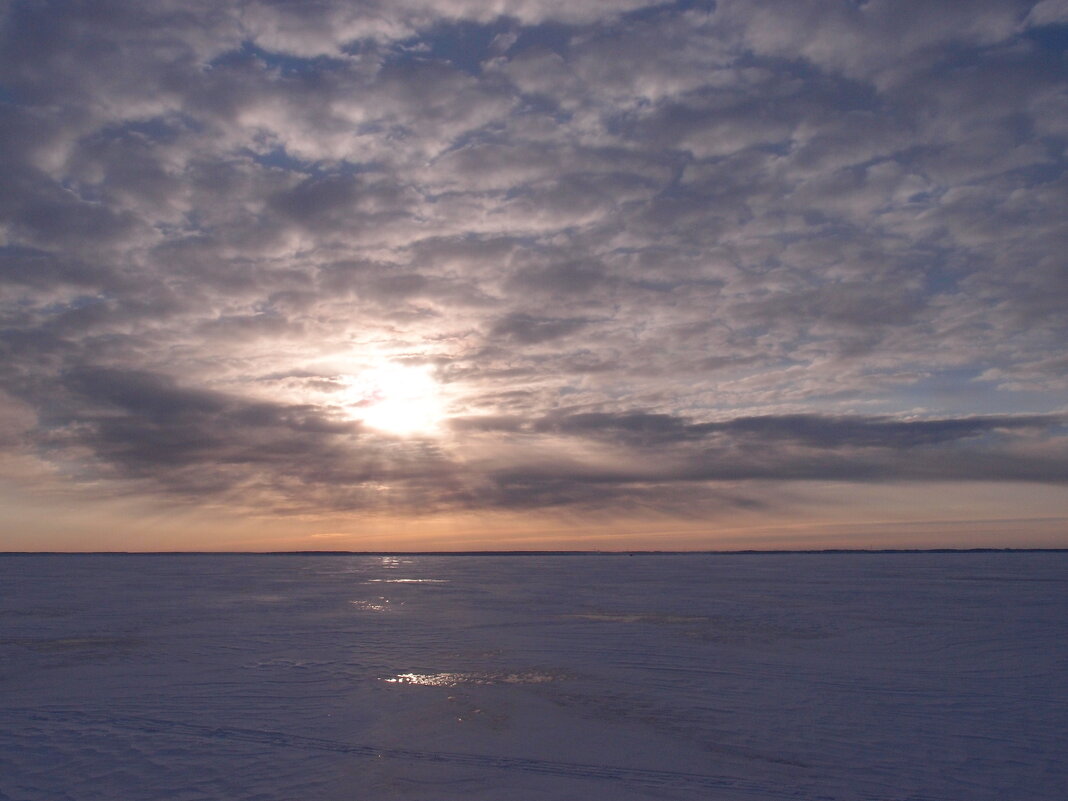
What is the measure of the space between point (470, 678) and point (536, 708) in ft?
7.04

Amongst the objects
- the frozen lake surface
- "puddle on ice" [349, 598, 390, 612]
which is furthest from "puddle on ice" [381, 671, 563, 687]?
"puddle on ice" [349, 598, 390, 612]

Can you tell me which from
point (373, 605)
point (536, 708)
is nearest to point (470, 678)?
point (536, 708)

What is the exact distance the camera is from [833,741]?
28.9 feet

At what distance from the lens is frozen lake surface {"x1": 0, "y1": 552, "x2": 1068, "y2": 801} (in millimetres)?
7555

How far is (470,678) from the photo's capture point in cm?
1226

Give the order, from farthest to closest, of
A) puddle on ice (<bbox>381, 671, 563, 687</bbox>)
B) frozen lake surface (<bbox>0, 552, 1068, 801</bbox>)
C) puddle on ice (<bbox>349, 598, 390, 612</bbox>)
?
puddle on ice (<bbox>349, 598, 390, 612</bbox>), puddle on ice (<bbox>381, 671, 563, 687</bbox>), frozen lake surface (<bbox>0, 552, 1068, 801</bbox>)

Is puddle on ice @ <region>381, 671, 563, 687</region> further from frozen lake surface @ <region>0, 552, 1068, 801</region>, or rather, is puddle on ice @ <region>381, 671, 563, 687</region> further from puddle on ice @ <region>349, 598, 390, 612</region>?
puddle on ice @ <region>349, 598, 390, 612</region>

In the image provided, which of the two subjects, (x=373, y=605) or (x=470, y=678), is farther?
(x=373, y=605)

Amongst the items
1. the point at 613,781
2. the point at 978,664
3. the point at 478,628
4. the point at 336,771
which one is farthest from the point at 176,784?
the point at 978,664

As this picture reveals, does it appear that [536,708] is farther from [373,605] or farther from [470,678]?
[373,605]

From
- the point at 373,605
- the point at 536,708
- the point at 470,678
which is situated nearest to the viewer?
the point at 536,708

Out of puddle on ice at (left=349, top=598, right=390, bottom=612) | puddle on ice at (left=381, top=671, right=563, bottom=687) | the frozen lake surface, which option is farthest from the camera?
puddle on ice at (left=349, top=598, right=390, bottom=612)

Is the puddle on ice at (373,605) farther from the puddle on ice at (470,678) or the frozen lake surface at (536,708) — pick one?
the puddle on ice at (470,678)

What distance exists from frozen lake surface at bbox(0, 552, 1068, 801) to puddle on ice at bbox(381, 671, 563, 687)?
2.5 inches
